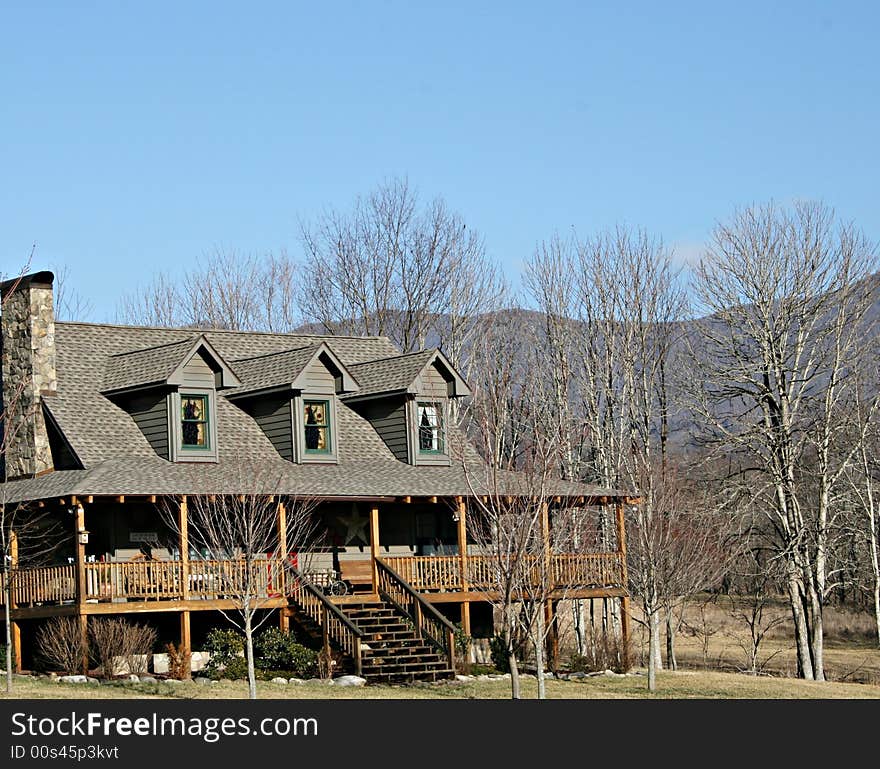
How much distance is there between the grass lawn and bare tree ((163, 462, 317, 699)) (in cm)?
149

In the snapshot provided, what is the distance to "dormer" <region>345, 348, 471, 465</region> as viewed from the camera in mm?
37906

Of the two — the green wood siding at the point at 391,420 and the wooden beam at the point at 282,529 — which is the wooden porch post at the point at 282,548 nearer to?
the wooden beam at the point at 282,529

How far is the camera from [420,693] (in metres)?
29.5

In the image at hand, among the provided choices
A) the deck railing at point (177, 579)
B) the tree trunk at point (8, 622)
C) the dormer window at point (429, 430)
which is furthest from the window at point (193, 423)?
the dormer window at point (429, 430)

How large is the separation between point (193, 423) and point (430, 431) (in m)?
6.61

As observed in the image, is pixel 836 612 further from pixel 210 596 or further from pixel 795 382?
pixel 210 596

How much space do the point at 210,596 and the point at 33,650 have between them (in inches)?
193

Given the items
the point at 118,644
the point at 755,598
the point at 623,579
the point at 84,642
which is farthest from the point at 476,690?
the point at 755,598

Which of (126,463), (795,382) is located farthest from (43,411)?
(795,382)

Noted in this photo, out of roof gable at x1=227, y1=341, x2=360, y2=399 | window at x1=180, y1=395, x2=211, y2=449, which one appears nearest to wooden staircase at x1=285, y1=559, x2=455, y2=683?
window at x1=180, y1=395, x2=211, y2=449

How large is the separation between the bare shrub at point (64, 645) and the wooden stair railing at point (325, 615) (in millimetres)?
4917

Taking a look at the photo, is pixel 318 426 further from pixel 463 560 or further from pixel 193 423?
pixel 463 560

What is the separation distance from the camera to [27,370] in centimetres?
3484

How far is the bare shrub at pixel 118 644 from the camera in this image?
3061 centimetres
